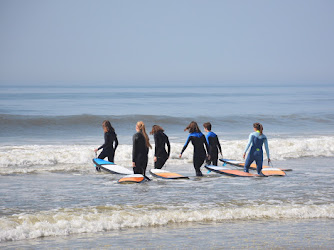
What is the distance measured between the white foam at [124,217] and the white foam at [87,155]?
6.70m

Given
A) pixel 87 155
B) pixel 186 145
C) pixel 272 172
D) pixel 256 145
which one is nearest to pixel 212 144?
pixel 186 145

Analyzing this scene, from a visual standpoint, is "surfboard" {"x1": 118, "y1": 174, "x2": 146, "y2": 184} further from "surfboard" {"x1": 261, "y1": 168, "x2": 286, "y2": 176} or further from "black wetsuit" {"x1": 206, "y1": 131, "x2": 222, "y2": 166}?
"surfboard" {"x1": 261, "y1": 168, "x2": 286, "y2": 176}

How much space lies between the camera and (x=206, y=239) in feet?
24.0

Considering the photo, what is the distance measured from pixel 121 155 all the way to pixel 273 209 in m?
10.9

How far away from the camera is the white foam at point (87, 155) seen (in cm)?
1642

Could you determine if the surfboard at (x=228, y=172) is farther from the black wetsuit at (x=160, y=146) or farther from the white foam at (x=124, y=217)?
the white foam at (x=124, y=217)

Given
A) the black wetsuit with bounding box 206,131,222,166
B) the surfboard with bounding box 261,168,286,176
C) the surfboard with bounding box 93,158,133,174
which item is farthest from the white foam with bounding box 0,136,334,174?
the surfboard with bounding box 261,168,286,176

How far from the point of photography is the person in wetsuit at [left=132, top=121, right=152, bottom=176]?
39.8ft

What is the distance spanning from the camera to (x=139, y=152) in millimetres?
12289

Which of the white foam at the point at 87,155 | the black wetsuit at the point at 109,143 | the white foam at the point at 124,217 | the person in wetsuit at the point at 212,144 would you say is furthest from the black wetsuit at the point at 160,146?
the white foam at the point at 124,217

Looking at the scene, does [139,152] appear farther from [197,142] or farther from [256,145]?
[256,145]

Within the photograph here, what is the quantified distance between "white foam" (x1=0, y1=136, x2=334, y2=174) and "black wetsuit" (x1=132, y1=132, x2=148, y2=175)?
3582 millimetres

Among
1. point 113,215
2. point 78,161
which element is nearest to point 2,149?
point 78,161

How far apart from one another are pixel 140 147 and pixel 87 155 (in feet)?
22.5
